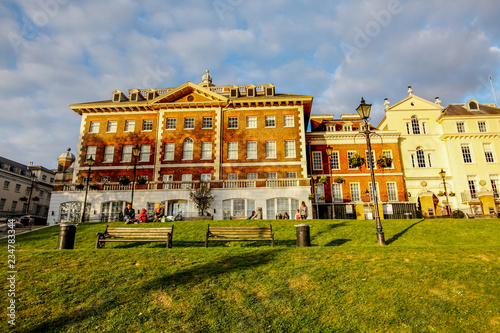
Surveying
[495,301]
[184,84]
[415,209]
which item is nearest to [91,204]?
[184,84]

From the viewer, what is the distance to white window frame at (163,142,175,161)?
1310 inches

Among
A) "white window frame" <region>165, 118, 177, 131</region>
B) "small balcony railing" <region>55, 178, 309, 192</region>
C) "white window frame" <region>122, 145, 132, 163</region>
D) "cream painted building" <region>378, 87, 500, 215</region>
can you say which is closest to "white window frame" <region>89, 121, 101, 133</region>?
"white window frame" <region>122, 145, 132, 163</region>

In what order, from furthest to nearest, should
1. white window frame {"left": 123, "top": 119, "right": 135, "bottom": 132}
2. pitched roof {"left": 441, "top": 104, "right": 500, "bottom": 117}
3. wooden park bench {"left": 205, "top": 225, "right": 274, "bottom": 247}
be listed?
pitched roof {"left": 441, "top": 104, "right": 500, "bottom": 117}
white window frame {"left": 123, "top": 119, "right": 135, "bottom": 132}
wooden park bench {"left": 205, "top": 225, "right": 274, "bottom": 247}

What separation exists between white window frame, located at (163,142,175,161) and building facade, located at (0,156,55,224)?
80.9 ft

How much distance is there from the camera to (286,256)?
955cm

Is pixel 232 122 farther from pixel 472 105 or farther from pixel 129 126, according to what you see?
pixel 472 105

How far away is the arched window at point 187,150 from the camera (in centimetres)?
3316

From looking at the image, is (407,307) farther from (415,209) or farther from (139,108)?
(139,108)

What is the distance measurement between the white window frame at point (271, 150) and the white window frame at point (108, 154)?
17467mm

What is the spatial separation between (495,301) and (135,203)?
88.6 feet

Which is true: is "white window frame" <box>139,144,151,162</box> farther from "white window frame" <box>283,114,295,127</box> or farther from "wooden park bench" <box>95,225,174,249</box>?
"wooden park bench" <box>95,225,174,249</box>

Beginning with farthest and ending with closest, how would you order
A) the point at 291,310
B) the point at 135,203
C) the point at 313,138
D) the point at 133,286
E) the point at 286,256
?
the point at 313,138 → the point at 135,203 → the point at 286,256 → the point at 133,286 → the point at 291,310

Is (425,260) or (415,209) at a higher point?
(415,209)

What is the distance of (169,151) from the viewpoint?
33531mm
